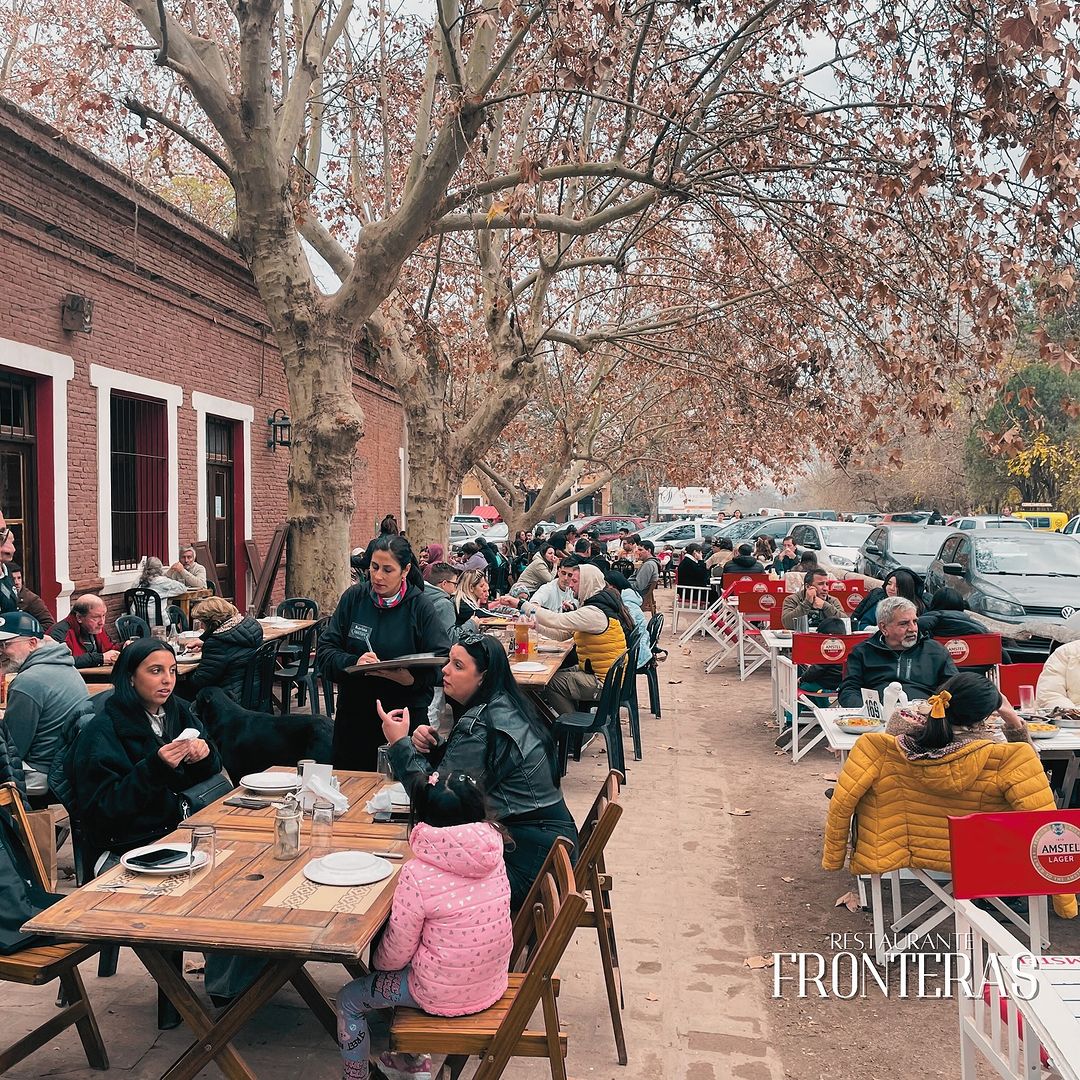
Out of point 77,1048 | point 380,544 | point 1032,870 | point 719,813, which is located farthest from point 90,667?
point 1032,870

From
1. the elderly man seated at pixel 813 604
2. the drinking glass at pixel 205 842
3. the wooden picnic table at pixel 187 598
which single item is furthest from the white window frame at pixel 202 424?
the drinking glass at pixel 205 842

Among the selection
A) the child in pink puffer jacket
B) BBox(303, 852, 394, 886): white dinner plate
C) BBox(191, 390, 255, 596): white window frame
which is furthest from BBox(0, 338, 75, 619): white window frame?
the child in pink puffer jacket

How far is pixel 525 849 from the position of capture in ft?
13.7

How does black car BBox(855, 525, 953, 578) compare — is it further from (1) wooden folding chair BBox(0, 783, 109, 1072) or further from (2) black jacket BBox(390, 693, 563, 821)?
(1) wooden folding chair BBox(0, 783, 109, 1072)

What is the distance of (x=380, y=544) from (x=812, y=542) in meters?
20.9

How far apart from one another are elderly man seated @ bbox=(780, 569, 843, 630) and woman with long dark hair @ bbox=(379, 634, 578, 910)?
22.9 feet

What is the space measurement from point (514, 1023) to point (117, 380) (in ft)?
34.7

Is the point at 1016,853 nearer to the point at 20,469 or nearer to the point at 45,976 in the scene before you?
the point at 45,976

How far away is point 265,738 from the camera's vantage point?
18.3ft

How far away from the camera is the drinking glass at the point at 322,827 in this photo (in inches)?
154

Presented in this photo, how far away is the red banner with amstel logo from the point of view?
132 inches

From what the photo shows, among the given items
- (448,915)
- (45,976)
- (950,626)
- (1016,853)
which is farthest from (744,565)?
(45,976)

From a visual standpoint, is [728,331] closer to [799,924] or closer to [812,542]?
[812,542]

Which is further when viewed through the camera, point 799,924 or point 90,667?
point 90,667
